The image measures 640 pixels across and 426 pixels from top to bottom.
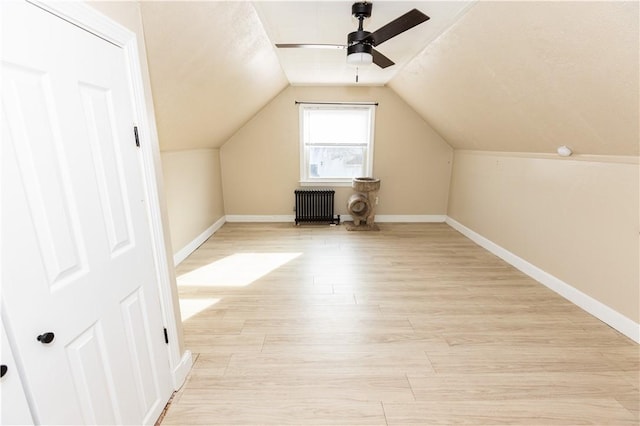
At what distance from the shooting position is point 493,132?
3219 mm

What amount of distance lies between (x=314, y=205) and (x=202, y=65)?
2984mm

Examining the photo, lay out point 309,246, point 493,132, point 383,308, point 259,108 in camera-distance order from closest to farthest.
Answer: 1. point 383,308
2. point 493,132
3. point 309,246
4. point 259,108

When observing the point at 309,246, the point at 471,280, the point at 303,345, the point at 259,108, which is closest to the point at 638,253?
the point at 471,280

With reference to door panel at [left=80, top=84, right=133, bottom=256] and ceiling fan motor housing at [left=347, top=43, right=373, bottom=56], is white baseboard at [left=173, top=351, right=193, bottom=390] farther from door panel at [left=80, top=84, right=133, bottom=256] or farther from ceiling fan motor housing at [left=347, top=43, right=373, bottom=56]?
ceiling fan motor housing at [left=347, top=43, right=373, bottom=56]

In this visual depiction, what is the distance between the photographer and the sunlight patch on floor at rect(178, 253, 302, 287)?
2.88 metres

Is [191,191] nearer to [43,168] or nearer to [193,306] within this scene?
[193,306]

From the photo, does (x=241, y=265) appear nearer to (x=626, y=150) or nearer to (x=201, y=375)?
(x=201, y=375)

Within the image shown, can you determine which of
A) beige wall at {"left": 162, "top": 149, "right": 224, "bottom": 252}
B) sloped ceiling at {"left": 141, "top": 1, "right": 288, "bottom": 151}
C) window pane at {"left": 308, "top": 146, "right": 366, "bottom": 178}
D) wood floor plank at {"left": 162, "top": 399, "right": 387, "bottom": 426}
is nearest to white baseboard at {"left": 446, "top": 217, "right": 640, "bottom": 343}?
wood floor plank at {"left": 162, "top": 399, "right": 387, "bottom": 426}

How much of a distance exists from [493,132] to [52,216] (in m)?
3.79

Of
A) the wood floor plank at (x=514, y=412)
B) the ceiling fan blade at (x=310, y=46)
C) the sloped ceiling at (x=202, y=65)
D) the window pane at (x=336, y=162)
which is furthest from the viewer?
the window pane at (x=336, y=162)

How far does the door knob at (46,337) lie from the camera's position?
829 mm

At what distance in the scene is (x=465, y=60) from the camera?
242 centimetres

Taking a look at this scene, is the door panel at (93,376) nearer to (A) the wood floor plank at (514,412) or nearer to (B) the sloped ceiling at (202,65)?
(A) the wood floor plank at (514,412)

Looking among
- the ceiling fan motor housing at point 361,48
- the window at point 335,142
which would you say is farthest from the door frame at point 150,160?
the window at point 335,142
